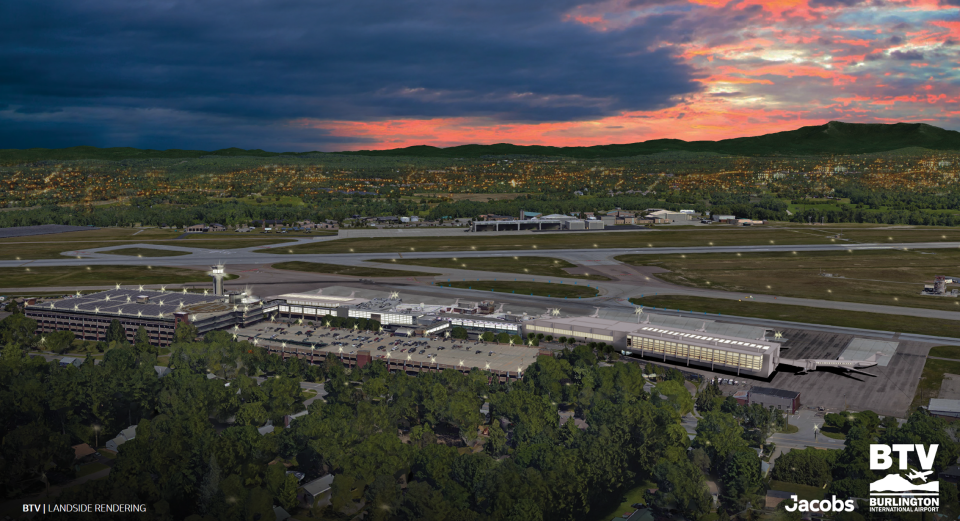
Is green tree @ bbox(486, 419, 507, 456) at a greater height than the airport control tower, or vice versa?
the airport control tower

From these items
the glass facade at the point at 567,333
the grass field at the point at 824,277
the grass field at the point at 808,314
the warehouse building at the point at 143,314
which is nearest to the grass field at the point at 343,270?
the warehouse building at the point at 143,314

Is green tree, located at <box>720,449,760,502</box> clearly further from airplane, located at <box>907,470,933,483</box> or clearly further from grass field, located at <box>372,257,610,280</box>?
grass field, located at <box>372,257,610,280</box>

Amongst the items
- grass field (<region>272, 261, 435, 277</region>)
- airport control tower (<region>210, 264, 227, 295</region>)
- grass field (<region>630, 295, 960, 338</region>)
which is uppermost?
airport control tower (<region>210, 264, 227, 295</region>)

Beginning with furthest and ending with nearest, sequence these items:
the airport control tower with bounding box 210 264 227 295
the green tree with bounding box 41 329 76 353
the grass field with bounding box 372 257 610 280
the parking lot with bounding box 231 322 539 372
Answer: the grass field with bounding box 372 257 610 280, the airport control tower with bounding box 210 264 227 295, the green tree with bounding box 41 329 76 353, the parking lot with bounding box 231 322 539 372

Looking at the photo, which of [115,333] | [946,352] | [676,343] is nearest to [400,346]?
[676,343]

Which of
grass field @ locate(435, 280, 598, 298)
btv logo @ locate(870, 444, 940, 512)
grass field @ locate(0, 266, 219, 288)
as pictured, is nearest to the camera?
btv logo @ locate(870, 444, 940, 512)

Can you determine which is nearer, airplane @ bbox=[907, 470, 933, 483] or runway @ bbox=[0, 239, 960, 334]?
airplane @ bbox=[907, 470, 933, 483]

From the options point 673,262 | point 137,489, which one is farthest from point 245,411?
point 673,262

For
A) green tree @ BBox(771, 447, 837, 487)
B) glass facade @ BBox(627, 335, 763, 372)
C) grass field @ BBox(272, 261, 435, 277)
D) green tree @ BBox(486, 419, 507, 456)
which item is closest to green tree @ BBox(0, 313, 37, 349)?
grass field @ BBox(272, 261, 435, 277)
